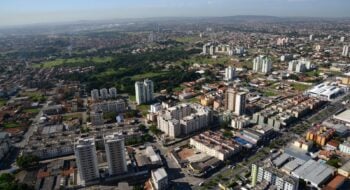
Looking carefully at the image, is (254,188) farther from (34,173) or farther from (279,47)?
(279,47)

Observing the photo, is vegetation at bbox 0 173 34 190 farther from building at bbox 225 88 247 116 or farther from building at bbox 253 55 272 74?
building at bbox 253 55 272 74

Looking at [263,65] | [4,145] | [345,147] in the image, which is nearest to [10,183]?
[4,145]

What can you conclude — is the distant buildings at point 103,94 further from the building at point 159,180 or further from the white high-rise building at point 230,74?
the building at point 159,180

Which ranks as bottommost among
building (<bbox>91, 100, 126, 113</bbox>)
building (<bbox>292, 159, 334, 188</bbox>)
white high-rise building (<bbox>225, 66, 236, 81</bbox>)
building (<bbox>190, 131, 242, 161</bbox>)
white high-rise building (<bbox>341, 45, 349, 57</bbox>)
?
building (<bbox>292, 159, 334, 188</bbox>)

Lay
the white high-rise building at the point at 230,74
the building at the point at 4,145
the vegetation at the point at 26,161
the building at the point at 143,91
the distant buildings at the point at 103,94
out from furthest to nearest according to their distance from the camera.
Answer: the white high-rise building at the point at 230,74
the distant buildings at the point at 103,94
the building at the point at 143,91
the building at the point at 4,145
the vegetation at the point at 26,161

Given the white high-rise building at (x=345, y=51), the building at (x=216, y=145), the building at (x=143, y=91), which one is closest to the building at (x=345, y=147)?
the building at (x=216, y=145)

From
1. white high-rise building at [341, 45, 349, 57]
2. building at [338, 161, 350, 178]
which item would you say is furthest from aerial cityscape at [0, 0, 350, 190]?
white high-rise building at [341, 45, 349, 57]
